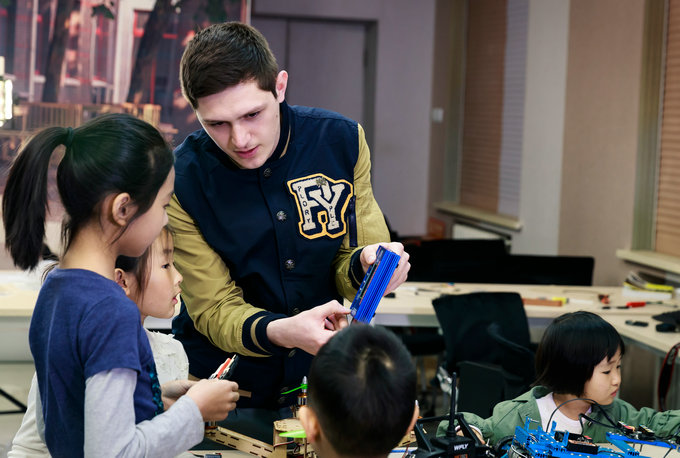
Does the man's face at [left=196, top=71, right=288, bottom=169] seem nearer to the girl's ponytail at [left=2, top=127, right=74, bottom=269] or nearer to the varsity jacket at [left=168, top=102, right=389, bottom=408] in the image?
the varsity jacket at [left=168, top=102, right=389, bottom=408]

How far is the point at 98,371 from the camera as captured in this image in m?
1.18

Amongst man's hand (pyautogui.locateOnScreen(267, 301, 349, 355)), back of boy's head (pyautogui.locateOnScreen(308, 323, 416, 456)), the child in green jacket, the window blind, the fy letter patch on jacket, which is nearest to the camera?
back of boy's head (pyautogui.locateOnScreen(308, 323, 416, 456))

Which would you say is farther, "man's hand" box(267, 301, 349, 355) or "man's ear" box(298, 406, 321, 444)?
"man's hand" box(267, 301, 349, 355)

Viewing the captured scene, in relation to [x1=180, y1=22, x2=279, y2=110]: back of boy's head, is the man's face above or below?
below

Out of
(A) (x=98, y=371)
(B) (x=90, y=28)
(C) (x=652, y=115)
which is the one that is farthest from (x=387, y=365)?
(B) (x=90, y=28)

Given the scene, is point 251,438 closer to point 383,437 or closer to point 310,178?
point 383,437

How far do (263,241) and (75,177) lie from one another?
577 millimetres

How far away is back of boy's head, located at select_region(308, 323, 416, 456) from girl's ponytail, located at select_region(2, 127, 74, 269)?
1.63 ft

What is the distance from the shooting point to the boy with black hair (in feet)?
3.83

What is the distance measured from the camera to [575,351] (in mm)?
2193

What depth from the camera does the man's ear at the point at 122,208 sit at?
1.26 m

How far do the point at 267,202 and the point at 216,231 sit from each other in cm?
13

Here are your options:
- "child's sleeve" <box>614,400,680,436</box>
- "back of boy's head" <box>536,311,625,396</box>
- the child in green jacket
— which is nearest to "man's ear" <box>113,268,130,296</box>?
the child in green jacket

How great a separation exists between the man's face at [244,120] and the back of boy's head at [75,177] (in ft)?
0.92
